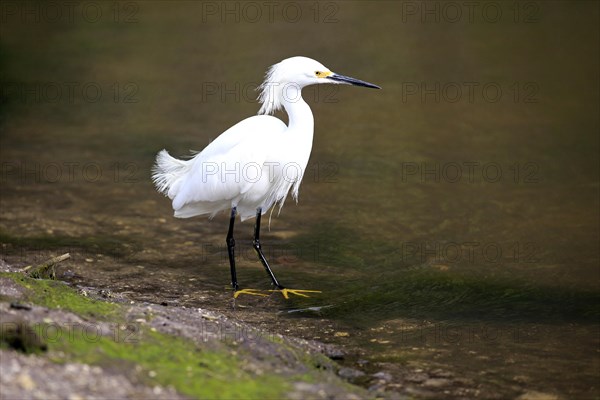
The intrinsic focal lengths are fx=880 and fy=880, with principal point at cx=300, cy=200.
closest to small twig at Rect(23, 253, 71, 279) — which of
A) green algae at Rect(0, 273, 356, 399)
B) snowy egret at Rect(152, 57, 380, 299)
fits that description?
green algae at Rect(0, 273, 356, 399)

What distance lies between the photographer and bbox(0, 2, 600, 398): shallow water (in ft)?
24.0

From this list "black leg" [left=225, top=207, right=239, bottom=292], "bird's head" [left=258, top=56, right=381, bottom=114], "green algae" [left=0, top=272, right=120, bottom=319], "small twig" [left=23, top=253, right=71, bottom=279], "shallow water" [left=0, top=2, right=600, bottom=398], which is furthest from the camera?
"black leg" [left=225, top=207, right=239, bottom=292]

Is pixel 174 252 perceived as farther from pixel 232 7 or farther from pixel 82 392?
pixel 232 7

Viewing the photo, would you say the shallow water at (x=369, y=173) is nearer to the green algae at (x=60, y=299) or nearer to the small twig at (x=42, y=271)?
the small twig at (x=42, y=271)

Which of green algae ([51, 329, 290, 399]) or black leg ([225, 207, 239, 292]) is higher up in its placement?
black leg ([225, 207, 239, 292])

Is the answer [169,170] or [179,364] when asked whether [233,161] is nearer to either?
[169,170]

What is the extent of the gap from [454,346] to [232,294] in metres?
2.19

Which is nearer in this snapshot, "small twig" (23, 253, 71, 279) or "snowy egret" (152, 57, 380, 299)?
"small twig" (23, 253, 71, 279)

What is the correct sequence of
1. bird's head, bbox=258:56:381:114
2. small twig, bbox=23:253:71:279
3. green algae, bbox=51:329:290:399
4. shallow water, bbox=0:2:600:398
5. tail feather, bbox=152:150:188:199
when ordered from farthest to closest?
1. tail feather, bbox=152:150:188:199
2. bird's head, bbox=258:56:381:114
3. shallow water, bbox=0:2:600:398
4. small twig, bbox=23:253:71:279
5. green algae, bbox=51:329:290:399

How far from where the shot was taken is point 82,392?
181 inches

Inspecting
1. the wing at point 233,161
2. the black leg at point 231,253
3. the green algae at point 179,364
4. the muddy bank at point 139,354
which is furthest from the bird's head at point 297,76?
the green algae at point 179,364

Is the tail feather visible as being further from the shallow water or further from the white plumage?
the shallow water

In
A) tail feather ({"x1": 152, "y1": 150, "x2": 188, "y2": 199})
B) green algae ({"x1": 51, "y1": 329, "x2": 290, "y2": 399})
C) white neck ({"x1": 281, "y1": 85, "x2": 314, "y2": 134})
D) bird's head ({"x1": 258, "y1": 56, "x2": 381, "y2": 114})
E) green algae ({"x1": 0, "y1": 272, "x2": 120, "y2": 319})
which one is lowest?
green algae ({"x1": 51, "y1": 329, "x2": 290, "y2": 399})

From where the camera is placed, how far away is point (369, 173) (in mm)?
11523
